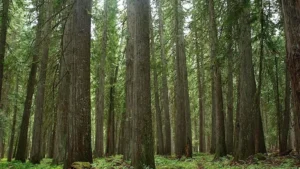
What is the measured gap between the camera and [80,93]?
8.44 m

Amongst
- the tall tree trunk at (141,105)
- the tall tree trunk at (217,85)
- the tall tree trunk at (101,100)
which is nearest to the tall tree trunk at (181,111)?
the tall tree trunk at (217,85)

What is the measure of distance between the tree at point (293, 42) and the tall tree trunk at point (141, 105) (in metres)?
4.24

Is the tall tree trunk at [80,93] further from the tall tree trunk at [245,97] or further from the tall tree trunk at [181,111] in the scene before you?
the tall tree trunk at [181,111]

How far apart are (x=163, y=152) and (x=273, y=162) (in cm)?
1068

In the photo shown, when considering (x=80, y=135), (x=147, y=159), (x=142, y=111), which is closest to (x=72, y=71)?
(x=80, y=135)

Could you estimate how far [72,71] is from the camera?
8.57 meters

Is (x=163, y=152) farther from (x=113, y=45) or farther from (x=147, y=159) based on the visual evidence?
(x=147, y=159)

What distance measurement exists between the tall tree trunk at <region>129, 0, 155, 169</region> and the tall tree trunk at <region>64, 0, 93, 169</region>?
139 cm

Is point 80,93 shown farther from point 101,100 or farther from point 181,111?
point 101,100

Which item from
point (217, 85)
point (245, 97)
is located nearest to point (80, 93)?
point (245, 97)

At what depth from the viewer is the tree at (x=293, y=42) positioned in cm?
407

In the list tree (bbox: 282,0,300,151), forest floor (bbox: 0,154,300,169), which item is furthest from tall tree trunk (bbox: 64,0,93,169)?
tree (bbox: 282,0,300,151)

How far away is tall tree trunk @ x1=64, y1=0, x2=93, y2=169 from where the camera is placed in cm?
826

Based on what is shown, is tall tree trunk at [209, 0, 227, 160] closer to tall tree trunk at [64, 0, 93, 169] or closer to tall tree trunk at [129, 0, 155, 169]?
tall tree trunk at [129, 0, 155, 169]
